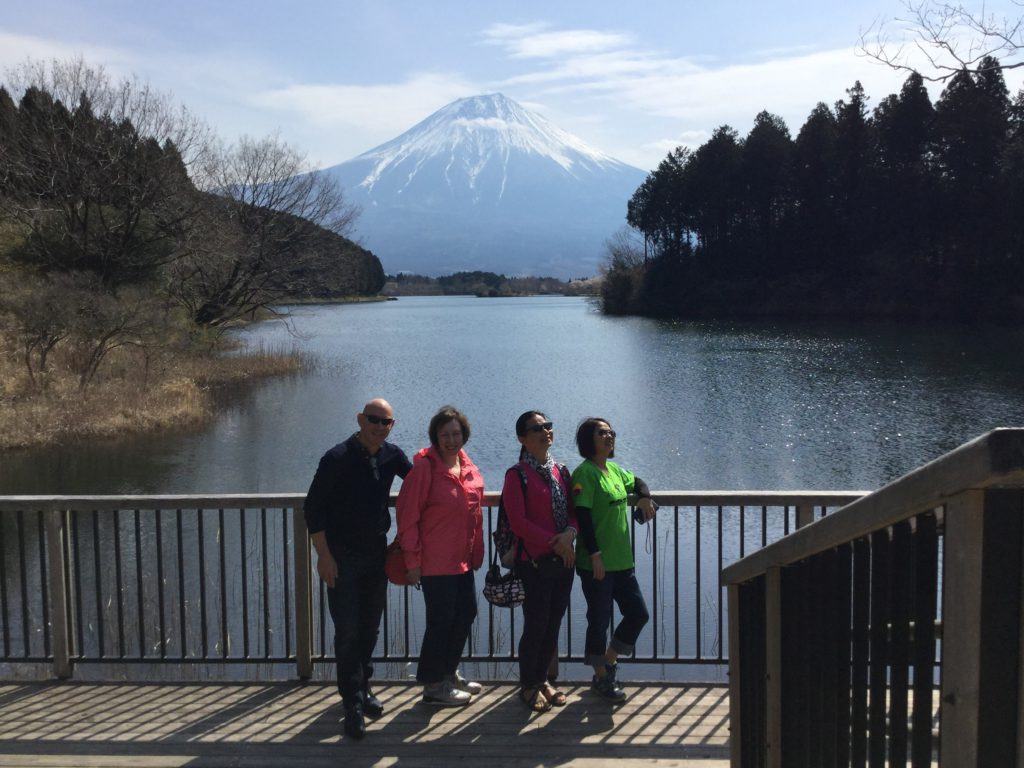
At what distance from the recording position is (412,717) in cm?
453

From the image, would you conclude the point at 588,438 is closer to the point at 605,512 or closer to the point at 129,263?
the point at 605,512

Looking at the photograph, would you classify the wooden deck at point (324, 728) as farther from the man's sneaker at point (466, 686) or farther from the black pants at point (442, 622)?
the black pants at point (442, 622)

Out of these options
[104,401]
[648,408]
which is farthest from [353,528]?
[648,408]

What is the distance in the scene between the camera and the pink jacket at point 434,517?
4418 millimetres

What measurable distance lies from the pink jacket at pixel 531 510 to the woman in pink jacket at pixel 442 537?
0.17 m

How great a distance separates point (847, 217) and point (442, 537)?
68010mm

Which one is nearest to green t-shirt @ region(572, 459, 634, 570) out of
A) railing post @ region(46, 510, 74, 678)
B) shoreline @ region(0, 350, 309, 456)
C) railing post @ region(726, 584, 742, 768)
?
railing post @ region(726, 584, 742, 768)

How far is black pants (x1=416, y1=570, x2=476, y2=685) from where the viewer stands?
4.55m

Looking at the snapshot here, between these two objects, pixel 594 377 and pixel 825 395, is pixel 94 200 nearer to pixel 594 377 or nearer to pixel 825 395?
pixel 594 377

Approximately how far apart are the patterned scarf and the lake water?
11068 millimetres

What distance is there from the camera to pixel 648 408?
83.9 feet

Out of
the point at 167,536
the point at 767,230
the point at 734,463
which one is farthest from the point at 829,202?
the point at 167,536

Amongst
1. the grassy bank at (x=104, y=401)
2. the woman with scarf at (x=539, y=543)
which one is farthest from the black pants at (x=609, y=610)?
the grassy bank at (x=104, y=401)

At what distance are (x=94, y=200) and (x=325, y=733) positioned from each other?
28858 mm
